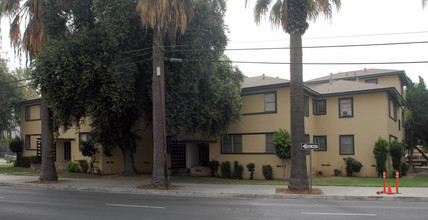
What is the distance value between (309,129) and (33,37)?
17519 mm

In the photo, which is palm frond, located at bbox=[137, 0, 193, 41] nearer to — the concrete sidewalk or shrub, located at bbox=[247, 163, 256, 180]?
the concrete sidewalk

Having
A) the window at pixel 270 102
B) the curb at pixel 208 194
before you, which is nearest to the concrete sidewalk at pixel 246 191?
the curb at pixel 208 194

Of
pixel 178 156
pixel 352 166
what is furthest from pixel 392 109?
pixel 178 156

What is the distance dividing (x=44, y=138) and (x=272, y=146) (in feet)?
43.7

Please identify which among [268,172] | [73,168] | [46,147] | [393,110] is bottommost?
[73,168]

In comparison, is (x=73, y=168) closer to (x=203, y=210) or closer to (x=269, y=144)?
(x=269, y=144)

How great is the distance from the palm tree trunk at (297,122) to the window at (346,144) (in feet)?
32.7

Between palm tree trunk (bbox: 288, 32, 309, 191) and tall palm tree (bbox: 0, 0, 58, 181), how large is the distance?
43.6 ft

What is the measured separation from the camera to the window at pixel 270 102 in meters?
22.4

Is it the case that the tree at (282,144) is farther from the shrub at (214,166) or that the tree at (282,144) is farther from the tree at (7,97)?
the tree at (7,97)

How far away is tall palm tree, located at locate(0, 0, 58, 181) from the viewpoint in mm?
19875

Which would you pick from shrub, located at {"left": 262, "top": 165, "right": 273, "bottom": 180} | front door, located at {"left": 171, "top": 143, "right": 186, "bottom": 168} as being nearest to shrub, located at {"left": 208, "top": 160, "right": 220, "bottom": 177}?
shrub, located at {"left": 262, "top": 165, "right": 273, "bottom": 180}

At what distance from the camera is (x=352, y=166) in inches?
909

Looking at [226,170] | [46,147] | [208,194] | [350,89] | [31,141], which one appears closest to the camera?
[208,194]
